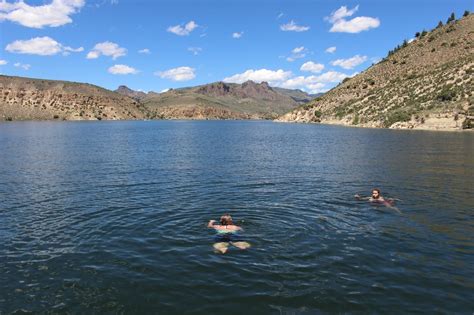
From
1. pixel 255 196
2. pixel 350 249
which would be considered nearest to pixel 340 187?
pixel 255 196

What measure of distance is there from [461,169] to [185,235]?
114 ft

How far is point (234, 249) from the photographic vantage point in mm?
20141

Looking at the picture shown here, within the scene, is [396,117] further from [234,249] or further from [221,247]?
[221,247]

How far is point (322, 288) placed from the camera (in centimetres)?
Result: 1566

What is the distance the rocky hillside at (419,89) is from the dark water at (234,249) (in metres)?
76.7

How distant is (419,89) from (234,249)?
134 m

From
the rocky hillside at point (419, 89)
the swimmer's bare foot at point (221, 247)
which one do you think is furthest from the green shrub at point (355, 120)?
the swimmer's bare foot at point (221, 247)

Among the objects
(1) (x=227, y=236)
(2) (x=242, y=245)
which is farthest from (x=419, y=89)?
(2) (x=242, y=245)

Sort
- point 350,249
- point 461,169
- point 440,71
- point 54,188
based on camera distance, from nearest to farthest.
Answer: point 350,249, point 54,188, point 461,169, point 440,71

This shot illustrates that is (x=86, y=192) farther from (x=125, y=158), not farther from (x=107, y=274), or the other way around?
(x=125, y=158)

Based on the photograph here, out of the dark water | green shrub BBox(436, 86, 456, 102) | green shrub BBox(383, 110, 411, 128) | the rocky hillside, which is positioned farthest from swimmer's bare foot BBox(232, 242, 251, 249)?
green shrub BBox(436, 86, 456, 102)

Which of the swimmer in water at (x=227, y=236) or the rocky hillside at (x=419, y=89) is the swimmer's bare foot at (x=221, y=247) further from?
the rocky hillside at (x=419, y=89)

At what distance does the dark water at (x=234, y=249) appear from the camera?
14984 millimetres

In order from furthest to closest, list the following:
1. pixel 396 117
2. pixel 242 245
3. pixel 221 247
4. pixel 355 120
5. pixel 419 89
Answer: pixel 355 120 < pixel 419 89 < pixel 396 117 < pixel 242 245 < pixel 221 247
